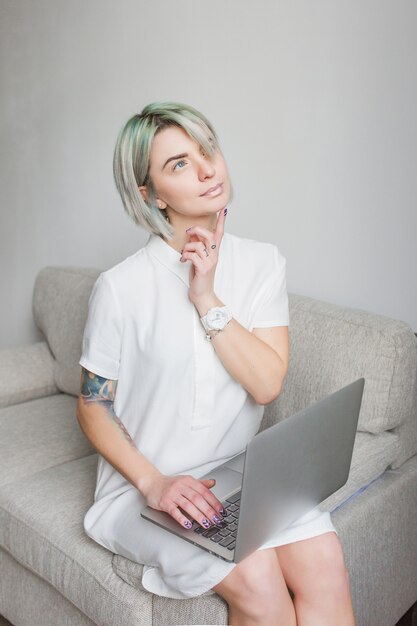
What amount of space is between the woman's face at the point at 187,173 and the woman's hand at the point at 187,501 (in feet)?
1.76

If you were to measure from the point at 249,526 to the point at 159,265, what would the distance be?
1.98 ft

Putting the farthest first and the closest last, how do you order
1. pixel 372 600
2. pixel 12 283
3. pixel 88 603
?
pixel 12 283 → pixel 372 600 → pixel 88 603

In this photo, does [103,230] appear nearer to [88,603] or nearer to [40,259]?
[40,259]

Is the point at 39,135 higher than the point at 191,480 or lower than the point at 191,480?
higher

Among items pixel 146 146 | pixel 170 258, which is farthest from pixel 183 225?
pixel 146 146

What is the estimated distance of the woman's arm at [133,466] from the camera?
4.23 feet

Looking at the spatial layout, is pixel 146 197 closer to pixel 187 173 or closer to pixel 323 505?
pixel 187 173

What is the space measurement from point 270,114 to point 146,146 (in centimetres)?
78

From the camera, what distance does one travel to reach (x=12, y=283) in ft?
11.1

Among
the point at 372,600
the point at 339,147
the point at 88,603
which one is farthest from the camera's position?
the point at 339,147

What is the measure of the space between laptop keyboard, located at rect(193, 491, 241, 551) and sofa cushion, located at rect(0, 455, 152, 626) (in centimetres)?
24

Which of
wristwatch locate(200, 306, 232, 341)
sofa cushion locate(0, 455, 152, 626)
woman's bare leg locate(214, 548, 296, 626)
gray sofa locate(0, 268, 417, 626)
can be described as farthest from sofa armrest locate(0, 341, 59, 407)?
woman's bare leg locate(214, 548, 296, 626)

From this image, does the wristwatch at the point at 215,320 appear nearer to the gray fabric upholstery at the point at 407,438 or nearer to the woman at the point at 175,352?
the woman at the point at 175,352

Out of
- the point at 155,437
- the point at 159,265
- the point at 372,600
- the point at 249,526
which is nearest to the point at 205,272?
the point at 159,265
